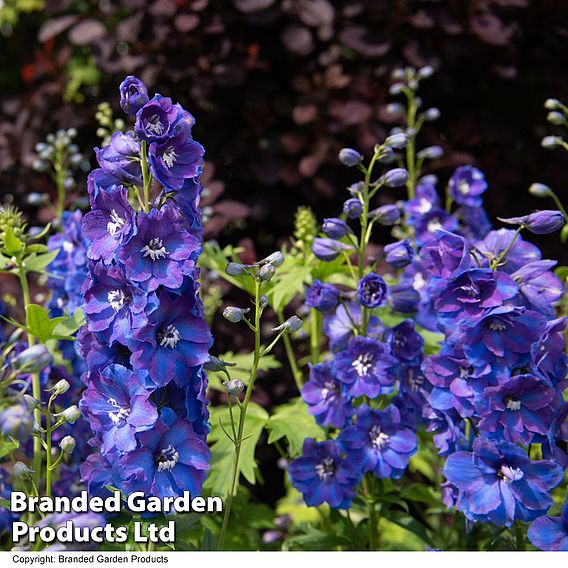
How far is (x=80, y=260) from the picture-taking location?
102 inches

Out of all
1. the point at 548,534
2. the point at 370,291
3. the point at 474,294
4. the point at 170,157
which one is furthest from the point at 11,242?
the point at 548,534

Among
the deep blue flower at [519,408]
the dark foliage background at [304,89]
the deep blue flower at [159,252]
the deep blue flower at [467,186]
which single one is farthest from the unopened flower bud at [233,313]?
the dark foliage background at [304,89]

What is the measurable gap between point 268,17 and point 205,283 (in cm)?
127

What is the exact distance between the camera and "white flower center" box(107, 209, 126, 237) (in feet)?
6.06

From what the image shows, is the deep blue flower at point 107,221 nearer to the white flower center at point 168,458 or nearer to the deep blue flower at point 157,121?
the deep blue flower at point 157,121

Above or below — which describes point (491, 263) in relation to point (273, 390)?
above

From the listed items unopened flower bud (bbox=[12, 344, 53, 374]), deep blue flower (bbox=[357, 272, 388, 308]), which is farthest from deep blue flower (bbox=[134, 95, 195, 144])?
deep blue flower (bbox=[357, 272, 388, 308])

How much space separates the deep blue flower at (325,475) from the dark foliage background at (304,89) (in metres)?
1.15

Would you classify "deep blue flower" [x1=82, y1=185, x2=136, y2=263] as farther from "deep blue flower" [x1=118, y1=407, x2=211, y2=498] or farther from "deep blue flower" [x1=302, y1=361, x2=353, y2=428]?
"deep blue flower" [x1=302, y1=361, x2=353, y2=428]

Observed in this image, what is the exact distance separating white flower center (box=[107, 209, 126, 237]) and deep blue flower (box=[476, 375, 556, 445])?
35.9 inches

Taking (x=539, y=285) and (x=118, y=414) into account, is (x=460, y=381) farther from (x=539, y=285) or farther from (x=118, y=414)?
(x=118, y=414)

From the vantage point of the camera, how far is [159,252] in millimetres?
1758
